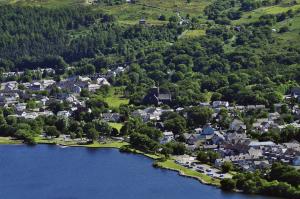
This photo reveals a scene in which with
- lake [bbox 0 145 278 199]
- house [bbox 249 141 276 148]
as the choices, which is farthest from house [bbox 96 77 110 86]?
house [bbox 249 141 276 148]

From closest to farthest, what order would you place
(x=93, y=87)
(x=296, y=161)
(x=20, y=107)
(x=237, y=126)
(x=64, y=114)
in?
(x=296, y=161)
(x=237, y=126)
(x=64, y=114)
(x=20, y=107)
(x=93, y=87)

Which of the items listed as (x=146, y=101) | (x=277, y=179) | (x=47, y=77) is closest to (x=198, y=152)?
(x=277, y=179)

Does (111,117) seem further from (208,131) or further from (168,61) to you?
(168,61)

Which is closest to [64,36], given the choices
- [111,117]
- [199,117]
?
[111,117]

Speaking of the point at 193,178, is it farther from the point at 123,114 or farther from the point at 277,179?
the point at 123,114

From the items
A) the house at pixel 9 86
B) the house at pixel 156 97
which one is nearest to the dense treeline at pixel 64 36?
the house at pixel 9 86

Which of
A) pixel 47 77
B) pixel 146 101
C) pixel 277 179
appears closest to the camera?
pixel 277 179
